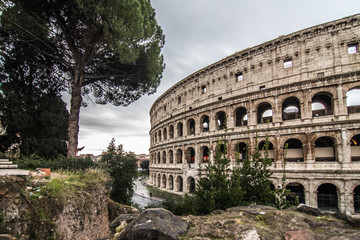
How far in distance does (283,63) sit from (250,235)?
62.0ft

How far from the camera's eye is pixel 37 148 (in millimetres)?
13156

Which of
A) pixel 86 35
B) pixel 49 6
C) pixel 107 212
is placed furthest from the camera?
pixel 86 35

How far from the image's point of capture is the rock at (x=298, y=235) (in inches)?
98.8

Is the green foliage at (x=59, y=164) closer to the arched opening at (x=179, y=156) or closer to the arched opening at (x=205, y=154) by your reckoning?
the arched opening at (x=205, y=154)

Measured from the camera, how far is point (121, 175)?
48.7 ft

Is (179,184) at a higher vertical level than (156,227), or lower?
lower

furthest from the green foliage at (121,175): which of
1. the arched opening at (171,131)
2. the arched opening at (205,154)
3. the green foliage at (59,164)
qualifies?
the arched opening at (171,131)

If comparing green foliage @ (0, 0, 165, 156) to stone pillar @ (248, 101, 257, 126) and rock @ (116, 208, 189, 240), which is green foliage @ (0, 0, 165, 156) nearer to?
stone pillar @ (248, 101, 257, 126)

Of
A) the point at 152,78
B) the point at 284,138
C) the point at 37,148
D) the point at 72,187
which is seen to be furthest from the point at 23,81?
the point at 284,138

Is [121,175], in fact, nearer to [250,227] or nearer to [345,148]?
[250,227]

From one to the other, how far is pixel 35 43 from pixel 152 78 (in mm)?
8310

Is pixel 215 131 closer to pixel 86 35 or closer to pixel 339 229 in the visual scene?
pixel 86 35

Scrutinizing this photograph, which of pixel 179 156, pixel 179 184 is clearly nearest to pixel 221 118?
pixel 179 156

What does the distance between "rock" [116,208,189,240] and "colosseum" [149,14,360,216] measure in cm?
1115
